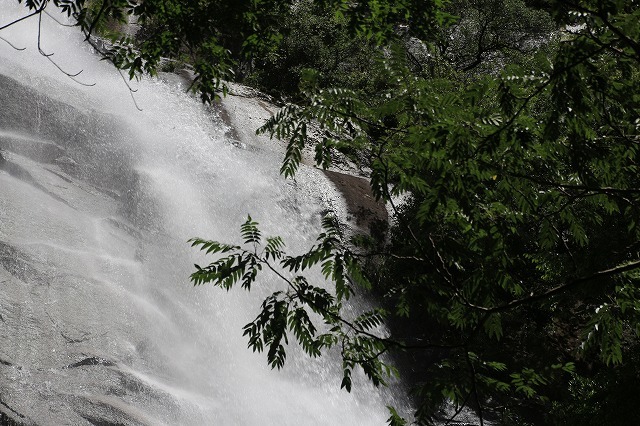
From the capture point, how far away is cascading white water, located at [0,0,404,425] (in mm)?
7328

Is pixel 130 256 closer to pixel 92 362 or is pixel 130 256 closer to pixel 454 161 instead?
pixel 92 362

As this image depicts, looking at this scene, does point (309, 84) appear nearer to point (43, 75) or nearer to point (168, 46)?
point (168, 46)

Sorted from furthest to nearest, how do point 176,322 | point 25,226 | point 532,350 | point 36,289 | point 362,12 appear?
point 532,350 → point 176,322 → point 25,226 → point 36,289 → point 362,12

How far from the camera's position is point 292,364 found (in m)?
10.4

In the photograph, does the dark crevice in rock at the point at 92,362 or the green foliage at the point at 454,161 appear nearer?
the green foliage at the point at 454,161

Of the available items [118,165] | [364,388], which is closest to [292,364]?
[364,388]

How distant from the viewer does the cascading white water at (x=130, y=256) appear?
7.33m

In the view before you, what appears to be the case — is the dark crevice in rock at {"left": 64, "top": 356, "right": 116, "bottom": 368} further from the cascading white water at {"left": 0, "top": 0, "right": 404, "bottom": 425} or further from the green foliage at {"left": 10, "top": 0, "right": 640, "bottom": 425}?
the green foliage at {"left": 10, "top": 0, "right": 640, "bottom": 425}

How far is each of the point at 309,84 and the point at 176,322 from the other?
21.4 ft

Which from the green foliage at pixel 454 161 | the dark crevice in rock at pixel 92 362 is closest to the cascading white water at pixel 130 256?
the dark crevice in rock at pixel 92 362

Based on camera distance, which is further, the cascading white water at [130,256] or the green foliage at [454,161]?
the cascading white water at [130,256]

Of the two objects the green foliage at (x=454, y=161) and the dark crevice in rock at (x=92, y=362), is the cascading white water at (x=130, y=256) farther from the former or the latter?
the green foliage at (x=454, y=161)

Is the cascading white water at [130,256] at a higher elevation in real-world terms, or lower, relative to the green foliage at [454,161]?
lower

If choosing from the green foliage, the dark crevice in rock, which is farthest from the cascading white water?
the green foliage
